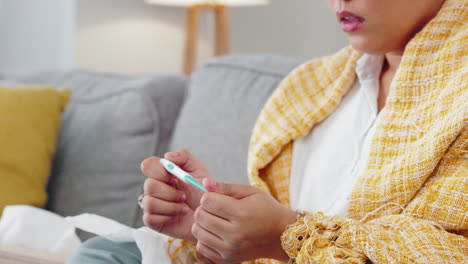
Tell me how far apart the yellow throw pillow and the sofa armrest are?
460 millimetres

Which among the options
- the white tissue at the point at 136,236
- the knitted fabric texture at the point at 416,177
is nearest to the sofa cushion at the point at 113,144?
the white tissue at the point at 136,236

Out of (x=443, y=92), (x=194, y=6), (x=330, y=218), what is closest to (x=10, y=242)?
(x=330, y=218)

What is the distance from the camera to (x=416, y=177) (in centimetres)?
88

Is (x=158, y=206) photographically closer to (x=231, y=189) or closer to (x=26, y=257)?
(x=231, y=189)

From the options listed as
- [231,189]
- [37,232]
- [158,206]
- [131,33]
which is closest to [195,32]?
[131,33]

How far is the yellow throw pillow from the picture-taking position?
5.28ft

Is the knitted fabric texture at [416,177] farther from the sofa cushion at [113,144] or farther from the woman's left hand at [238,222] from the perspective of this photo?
the sofa cushion at [113,144]

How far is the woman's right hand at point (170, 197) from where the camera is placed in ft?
3.30

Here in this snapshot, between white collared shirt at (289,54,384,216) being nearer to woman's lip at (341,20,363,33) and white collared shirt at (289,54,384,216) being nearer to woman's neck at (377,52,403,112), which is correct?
woman's neck at (377,52,403,112)

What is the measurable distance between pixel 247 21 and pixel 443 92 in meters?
2.67

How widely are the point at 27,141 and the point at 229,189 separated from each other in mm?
928

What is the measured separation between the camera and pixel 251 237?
2.89 ft

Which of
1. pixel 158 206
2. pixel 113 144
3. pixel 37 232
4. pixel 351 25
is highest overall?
pixel 351 25

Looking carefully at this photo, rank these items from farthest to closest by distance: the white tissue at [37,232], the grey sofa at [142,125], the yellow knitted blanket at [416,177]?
the grey sofa at [142,125] < the white tissue at [37,232] < the yellow knitted blanket at [416,177]
